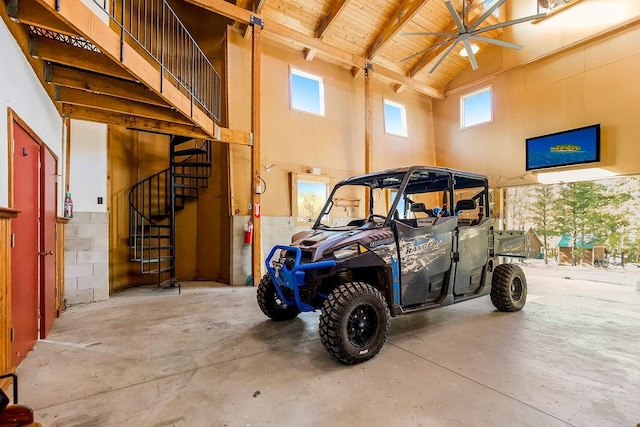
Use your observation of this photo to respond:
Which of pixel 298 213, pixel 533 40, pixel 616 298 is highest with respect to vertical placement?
pixel 533 40

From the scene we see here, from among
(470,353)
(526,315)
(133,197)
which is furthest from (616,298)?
(133,197)

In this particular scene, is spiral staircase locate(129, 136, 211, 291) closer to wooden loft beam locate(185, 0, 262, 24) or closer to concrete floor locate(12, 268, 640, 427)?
concrete floor locate(12, 268, 640, 427)

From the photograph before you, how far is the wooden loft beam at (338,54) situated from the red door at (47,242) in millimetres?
4525

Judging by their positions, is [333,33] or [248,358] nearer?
[248,358]

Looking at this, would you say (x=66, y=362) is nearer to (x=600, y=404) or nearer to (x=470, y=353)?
(x=470, y=353)

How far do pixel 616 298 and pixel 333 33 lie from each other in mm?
7328

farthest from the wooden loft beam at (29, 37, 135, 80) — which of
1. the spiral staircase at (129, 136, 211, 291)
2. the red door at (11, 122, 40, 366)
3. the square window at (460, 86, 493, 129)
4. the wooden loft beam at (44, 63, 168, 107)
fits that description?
the square window at (460, 86, 493, 129)

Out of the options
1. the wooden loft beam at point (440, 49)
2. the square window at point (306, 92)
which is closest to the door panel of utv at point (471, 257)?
the square window at point (306, 92)

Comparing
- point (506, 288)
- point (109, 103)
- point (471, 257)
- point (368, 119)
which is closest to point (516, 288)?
point (506, 288)

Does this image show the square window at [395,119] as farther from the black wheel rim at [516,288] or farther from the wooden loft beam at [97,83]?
the wooden loft beam at [97,83]

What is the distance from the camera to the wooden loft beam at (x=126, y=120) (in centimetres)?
409

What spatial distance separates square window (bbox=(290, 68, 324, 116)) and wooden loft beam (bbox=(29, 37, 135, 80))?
4054 millimetres

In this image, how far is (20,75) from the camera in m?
2.44

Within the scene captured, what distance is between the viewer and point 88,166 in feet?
15.2
